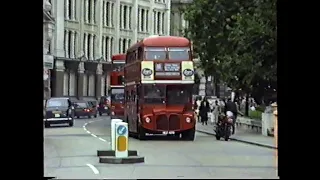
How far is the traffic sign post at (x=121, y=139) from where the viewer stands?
22.7 m

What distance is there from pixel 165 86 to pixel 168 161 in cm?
1023

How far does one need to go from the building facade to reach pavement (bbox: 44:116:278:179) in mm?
46404

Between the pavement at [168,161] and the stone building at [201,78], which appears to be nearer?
the pavement at [168,161]

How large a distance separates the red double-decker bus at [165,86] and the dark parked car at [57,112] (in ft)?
47.9

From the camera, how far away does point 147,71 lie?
109ft

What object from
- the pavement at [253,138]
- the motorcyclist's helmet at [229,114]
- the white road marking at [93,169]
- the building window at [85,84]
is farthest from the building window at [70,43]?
the white road marking at [93,169]

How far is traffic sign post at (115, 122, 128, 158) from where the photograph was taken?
74.5 feet

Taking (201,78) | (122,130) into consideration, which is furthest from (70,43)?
(122,130)

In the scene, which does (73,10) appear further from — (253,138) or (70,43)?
(253,138)

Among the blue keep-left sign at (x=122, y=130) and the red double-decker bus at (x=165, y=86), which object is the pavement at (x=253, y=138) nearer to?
the red double-decker bus at (x=165, y=86)
